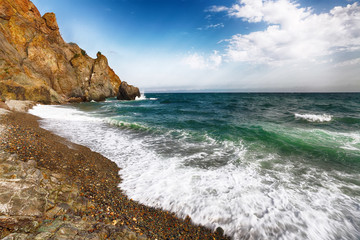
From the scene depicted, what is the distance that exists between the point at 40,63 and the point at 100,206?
137 feet

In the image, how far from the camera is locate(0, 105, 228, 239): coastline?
3.11 meters

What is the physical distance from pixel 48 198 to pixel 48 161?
2.46m

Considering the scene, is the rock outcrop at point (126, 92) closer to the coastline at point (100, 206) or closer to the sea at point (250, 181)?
the sea at point (250, 181)

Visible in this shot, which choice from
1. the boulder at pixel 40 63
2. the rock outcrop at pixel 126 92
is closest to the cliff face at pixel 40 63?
the boulder at pixel 40 63

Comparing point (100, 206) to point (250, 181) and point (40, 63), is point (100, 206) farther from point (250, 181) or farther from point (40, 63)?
point (40, 63)

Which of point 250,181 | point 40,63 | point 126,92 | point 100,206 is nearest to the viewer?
point 100,206

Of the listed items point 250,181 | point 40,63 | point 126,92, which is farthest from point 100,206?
point 126,92

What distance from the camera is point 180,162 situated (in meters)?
7.10

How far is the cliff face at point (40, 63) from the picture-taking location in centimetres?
2091

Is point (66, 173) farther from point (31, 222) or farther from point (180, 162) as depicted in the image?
point (180, 162)

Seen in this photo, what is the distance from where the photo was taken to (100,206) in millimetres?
3676

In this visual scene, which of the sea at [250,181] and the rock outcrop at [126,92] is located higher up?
the rock outcrop at [126,92]

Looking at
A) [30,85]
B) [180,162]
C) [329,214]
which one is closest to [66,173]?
[180,162]

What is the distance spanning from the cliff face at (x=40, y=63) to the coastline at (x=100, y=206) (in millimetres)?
21066
